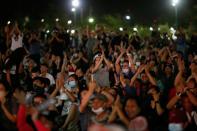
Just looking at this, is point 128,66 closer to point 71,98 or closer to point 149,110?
point 71,98

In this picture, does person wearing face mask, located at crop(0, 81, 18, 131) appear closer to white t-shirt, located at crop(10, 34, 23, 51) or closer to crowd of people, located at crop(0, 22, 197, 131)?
crowd of people, located at crop(0, 22, 197, 131)

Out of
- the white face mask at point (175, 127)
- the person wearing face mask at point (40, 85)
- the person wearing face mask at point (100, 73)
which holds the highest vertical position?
the person wearing face mask at point (100, 73)

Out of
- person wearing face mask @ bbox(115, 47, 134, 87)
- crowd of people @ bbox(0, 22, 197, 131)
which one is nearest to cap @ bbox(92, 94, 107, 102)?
crowd of people @ bbox(0, 22, 197, 131)

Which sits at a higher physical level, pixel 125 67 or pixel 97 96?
pixel 125 67

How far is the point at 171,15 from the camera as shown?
8206cm

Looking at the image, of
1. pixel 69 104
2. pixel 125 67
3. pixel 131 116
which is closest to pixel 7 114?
pixel 131 116

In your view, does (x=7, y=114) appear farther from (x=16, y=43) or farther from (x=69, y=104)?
(x=16, y=43)

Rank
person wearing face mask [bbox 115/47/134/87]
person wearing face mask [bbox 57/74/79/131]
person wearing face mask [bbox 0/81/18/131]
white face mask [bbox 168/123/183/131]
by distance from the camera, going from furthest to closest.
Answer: person wearing face mask [bbox 115/47/134/87]
person wearing face mask [bbox 57/74/79/131]
white face mask [bbox 168/123/183/131]
person wearing face mask [bbox 0/81/18/131]

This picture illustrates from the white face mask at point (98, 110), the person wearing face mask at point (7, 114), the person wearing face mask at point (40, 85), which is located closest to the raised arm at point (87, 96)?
A: the white face mask at point (98, 110)

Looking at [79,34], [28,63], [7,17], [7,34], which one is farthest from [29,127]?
[7,17]

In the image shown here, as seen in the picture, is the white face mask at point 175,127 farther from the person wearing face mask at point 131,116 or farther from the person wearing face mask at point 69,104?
the person wearing face mask at point 69,104

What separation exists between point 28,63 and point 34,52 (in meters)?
4.10

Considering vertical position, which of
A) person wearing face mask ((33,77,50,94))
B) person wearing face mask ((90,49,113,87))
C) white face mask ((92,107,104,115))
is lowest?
white face mask ((92,107,104,115))

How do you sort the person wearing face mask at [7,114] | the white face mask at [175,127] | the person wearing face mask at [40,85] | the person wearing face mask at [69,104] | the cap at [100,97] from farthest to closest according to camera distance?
1. the person wearing face mask at [40,85]
2. the person wearing face mask at [69,104]
3. the cap at [100,97]
4. the white face mask at [175,127]
5. the person wearing face mask at [7,114]
